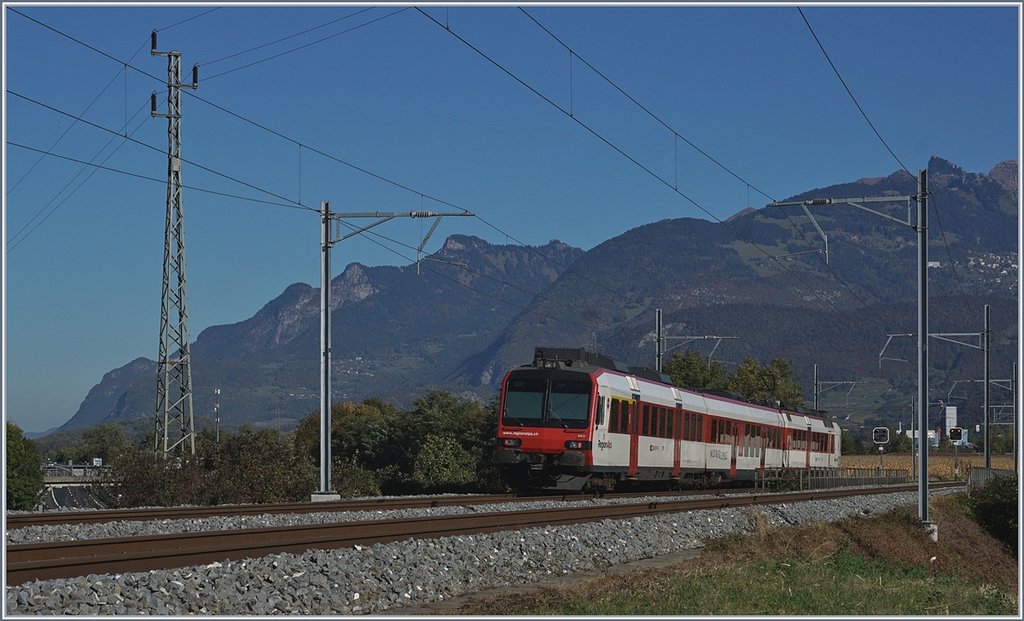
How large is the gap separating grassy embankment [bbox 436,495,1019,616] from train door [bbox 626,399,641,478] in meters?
10.7

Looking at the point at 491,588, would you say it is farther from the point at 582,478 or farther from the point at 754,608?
the point at 582,478

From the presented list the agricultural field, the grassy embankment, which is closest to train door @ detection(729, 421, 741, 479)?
the agricultural field

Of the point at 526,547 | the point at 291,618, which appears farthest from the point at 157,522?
the point at 291,618

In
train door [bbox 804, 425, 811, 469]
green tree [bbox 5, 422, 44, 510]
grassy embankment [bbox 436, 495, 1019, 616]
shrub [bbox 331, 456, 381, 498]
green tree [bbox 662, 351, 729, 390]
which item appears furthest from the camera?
green tree [bbox 662, 351, 729, 390]

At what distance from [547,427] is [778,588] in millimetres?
16377

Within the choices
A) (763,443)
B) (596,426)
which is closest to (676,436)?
(596,426)

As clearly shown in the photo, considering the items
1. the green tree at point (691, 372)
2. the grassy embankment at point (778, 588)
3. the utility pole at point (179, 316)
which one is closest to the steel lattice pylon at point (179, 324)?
the utility pole at point (179, 316)

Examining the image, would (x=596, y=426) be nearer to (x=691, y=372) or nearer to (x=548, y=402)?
(x=548, y=402)

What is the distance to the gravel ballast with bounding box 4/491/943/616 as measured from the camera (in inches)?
452

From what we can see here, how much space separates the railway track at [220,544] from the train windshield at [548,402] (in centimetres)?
740

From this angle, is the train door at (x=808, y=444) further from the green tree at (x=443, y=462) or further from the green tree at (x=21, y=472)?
the green tree at (x=21, y=472)

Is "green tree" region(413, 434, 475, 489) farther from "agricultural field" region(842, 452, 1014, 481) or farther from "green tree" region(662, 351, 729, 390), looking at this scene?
"agricultural field" region(842, 452, 1014, 481)

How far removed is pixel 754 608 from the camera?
13117 millimetres

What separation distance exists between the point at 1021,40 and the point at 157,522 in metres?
14.0
